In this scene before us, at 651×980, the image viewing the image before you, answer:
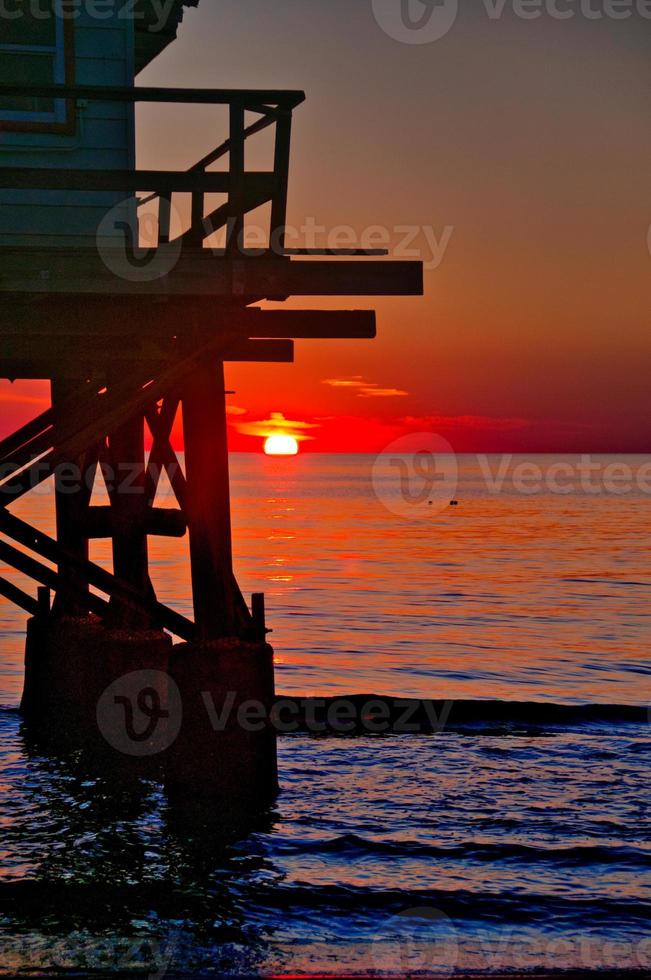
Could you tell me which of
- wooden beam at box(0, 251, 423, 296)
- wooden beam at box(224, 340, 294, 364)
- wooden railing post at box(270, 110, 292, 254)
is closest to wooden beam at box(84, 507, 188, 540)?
wooden beam at box(224, 340, 294, 364)

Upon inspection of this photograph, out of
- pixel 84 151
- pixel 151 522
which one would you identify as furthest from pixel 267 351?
pixel 84 151

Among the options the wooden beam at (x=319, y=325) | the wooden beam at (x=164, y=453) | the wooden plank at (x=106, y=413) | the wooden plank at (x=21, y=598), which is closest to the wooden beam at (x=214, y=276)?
the wooden beam at (x=319, y=325)

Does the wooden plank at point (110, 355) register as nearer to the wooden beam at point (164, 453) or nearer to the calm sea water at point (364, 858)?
the wooden beam at point (164, 453)

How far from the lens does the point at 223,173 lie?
25.9 ft

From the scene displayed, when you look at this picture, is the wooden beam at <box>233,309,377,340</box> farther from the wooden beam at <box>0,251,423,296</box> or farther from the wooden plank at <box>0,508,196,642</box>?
the wooden plank at <box>0,508,196,642</box>

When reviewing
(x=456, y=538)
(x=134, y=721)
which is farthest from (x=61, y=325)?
(x=456, y=538)

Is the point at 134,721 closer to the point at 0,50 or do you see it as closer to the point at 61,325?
the point at 61,325

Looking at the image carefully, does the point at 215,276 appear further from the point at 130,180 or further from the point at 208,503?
the point at 208,503

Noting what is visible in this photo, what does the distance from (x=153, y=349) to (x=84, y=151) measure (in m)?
1.48

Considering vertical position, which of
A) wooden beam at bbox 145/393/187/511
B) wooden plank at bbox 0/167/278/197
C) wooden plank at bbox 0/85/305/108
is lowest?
wooden beam at bbox 145/393/187/511

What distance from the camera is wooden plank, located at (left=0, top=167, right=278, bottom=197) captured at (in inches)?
292

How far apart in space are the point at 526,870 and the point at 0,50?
22.8 feet

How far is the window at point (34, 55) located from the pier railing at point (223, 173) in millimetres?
1774

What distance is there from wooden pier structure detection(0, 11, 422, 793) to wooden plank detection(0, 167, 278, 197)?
0.01 meters
